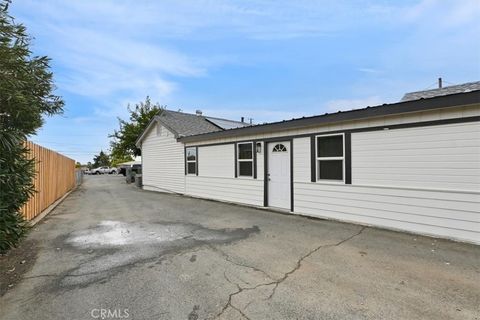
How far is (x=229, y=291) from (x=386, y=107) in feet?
17.0

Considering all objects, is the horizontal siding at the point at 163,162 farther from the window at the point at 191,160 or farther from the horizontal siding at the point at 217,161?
the horizontal siding at the point at 217,161

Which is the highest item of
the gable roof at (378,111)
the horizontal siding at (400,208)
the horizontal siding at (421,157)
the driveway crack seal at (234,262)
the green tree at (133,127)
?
the green tree at (133,127)

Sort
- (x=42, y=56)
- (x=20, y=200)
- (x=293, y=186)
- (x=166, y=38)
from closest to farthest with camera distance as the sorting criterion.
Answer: (x=20, y=200) → (x=42, y=56) → (x=293, y=186) → (x=166, y=38)

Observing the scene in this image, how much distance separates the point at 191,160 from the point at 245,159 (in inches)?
158

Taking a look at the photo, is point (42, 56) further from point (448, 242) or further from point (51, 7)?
point (448, 242)

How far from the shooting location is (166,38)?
1276 centimetres

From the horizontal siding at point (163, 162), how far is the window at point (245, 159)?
4.40 meters

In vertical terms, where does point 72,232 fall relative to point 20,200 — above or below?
below

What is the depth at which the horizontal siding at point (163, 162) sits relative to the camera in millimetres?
14250

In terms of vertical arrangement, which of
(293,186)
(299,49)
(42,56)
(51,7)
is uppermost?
(299,49)

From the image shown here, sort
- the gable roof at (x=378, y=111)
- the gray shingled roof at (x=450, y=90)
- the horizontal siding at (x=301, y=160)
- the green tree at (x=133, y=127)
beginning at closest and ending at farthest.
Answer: the gable roof at (x=378, y=111) < the horizontal siding at (x=301, y=160) < the gray shingled roof at (x=450, y=90) < the green tree at (x=133, y=127)

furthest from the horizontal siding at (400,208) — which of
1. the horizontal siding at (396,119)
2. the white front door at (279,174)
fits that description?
the horizontal siding at (396,119)

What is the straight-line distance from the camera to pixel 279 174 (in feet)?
29.1

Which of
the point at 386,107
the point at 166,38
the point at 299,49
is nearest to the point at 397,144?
the point at 386,107
